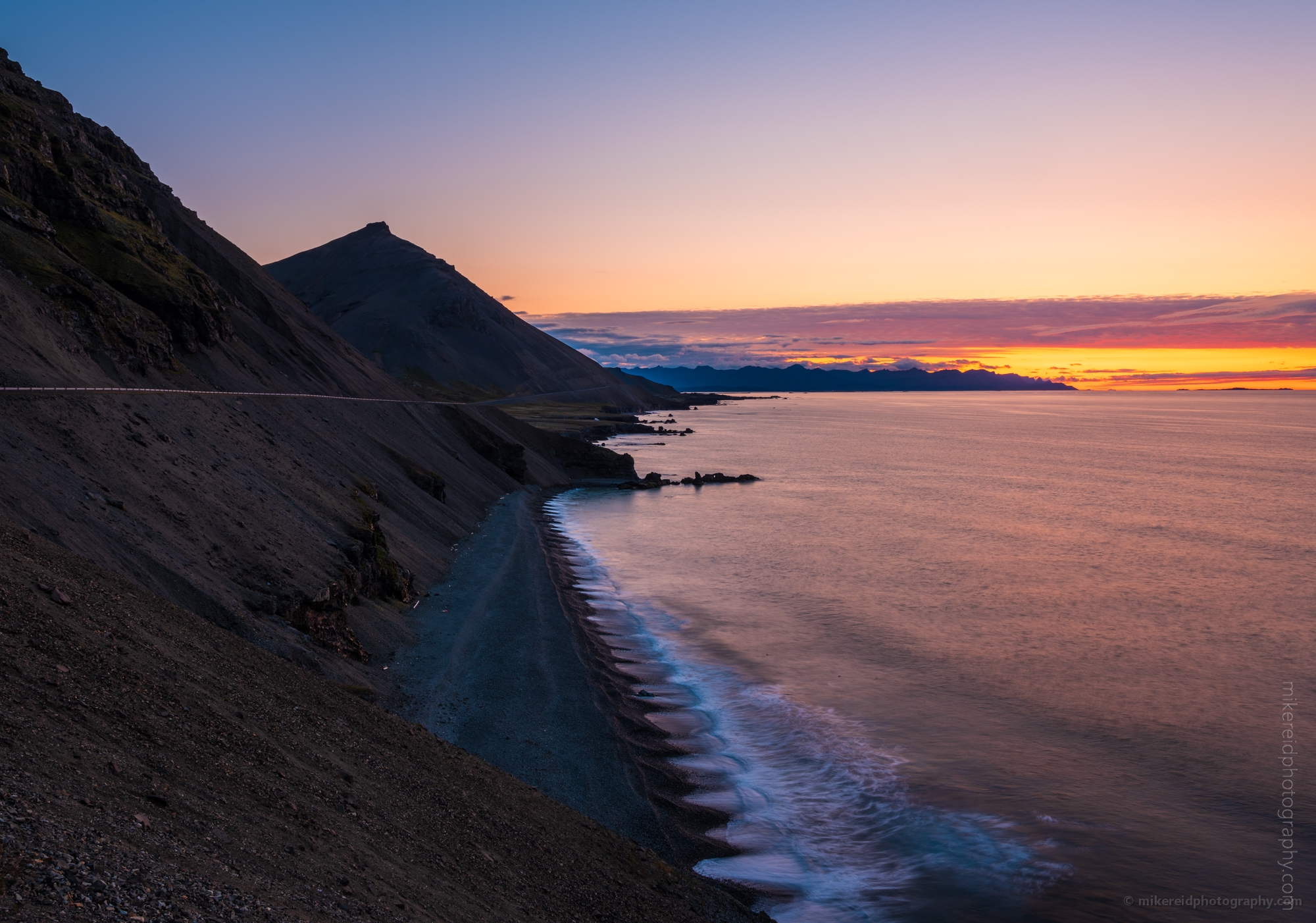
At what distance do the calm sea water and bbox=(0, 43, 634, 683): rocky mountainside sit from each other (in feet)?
32.3

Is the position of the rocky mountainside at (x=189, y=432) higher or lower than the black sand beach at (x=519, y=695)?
higher

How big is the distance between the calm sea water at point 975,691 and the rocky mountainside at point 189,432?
9.85 m

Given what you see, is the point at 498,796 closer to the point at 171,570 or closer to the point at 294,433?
the point at 171,570

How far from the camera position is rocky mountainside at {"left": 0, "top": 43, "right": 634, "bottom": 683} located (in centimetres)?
1972

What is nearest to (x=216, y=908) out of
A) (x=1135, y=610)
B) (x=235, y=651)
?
(x=235, y=651)

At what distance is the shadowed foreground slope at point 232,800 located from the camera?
7891 mm

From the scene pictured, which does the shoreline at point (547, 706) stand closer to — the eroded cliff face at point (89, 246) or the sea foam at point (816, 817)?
the sea foam at point (816, 817)

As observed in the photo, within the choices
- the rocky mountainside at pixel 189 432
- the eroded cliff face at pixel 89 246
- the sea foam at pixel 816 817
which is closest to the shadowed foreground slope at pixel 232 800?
the sea foam at pixel 816 817

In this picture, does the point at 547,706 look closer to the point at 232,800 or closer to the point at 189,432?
the point at 232,800

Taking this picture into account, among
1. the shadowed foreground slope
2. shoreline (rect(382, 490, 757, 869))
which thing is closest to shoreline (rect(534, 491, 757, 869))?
shoreline (rect(382, 490, 757, 869))

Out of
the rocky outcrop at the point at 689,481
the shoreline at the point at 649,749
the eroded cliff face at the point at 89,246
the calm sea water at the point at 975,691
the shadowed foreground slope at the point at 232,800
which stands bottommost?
the calm sea water at the point at 975,691

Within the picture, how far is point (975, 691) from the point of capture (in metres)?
27.8

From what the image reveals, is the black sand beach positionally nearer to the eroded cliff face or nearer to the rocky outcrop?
the eroded cliff face

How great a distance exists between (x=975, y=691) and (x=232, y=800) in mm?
24127
